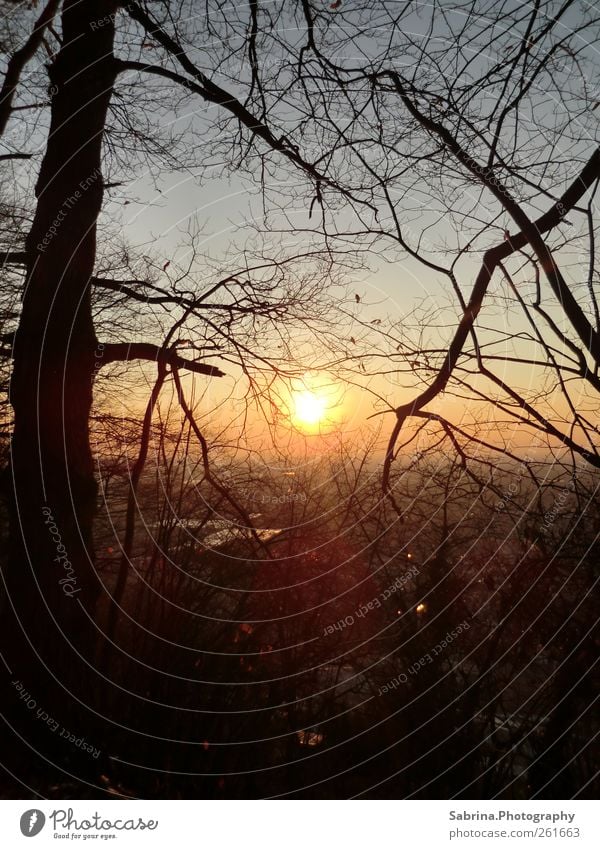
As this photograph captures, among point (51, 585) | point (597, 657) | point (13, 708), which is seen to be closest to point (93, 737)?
point (13, 708)
